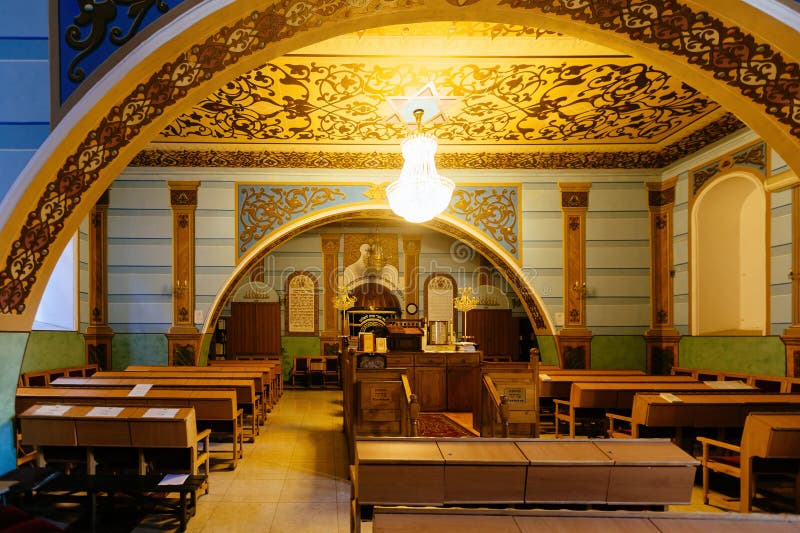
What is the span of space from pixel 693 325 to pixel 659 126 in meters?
3.15

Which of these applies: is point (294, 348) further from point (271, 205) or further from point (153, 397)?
point (153, 397)

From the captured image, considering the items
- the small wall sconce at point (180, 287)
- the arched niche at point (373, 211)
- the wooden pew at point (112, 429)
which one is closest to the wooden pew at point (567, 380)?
the arched niche at point (373, 211)

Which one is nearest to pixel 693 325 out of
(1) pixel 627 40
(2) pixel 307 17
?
(1) pixel 627 40

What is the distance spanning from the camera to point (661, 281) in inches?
358

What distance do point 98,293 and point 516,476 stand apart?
27.2 feet

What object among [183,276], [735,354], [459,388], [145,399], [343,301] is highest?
[183,276]

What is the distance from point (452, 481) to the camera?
302cm

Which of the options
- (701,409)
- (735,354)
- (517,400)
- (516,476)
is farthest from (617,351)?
(516,476)

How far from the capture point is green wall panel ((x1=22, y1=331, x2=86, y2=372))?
742 centimetres

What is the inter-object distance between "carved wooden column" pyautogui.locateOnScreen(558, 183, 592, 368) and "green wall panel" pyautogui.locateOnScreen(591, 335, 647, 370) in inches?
6.6

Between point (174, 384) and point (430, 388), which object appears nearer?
point (174, 384)

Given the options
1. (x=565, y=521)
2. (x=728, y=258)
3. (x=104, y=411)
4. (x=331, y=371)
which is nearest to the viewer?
(x=565, y=521)

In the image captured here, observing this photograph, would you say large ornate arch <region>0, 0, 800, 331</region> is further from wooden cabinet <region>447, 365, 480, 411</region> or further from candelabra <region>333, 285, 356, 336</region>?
candelabra <region>333, 285, 356, 336</region>

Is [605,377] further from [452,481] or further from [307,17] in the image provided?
[307,17]
